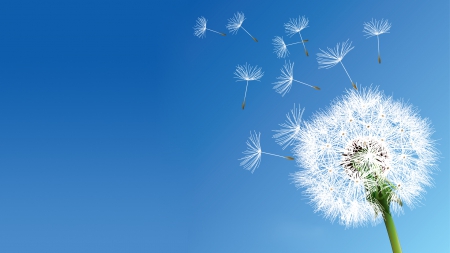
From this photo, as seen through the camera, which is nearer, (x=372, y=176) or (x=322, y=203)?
(x=372, y=176)

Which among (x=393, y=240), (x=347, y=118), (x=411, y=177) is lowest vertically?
(x=393, y=240)

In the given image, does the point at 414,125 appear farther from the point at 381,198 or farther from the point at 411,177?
the point at 381,198

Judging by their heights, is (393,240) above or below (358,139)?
below

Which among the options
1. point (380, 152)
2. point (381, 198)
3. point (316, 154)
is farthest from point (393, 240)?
point (316, 154)

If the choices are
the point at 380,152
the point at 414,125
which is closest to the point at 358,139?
the point at 380,152

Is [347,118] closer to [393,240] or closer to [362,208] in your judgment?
[362,208]

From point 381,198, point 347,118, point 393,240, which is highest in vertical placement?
point 347,118

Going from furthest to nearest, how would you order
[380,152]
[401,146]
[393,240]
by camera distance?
1. [401,146]
2. [380,152]
3. [393,240]

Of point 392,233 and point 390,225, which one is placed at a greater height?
point 390,225

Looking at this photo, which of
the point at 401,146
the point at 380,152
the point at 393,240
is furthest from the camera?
the point at 401,146
